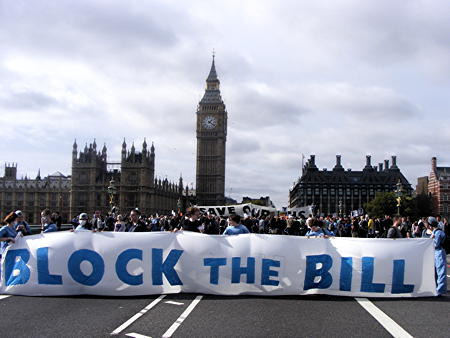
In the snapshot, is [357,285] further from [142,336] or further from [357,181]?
[357,181]

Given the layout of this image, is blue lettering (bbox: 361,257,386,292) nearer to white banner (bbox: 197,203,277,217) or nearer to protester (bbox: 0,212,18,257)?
protester (bbox: 0,212,18,257)

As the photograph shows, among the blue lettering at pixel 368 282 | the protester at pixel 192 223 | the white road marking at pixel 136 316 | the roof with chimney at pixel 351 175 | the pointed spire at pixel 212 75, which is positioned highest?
the pointed spire at pixel 212 75

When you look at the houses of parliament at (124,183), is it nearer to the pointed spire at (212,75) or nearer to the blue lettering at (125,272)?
the pointed spire at (212,75)

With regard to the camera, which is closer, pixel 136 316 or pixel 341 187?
pixel 136 316

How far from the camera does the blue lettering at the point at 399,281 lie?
425 inches

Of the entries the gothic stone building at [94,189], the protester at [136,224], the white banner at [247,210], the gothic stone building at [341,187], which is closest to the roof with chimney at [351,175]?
the gothic stone building at [341,187]

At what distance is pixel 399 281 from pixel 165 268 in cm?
477

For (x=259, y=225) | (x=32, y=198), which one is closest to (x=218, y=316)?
(x=259, y=225)

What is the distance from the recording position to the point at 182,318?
27.8 feet

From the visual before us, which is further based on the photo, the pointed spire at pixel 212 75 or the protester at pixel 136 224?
the pointed spire at pixel 212 75

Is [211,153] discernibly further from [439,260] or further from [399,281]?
[399,281]

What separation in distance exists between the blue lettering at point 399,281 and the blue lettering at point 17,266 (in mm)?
7442

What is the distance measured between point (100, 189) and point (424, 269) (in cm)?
11637

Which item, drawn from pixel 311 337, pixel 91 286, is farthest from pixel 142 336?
pixel 91 286
